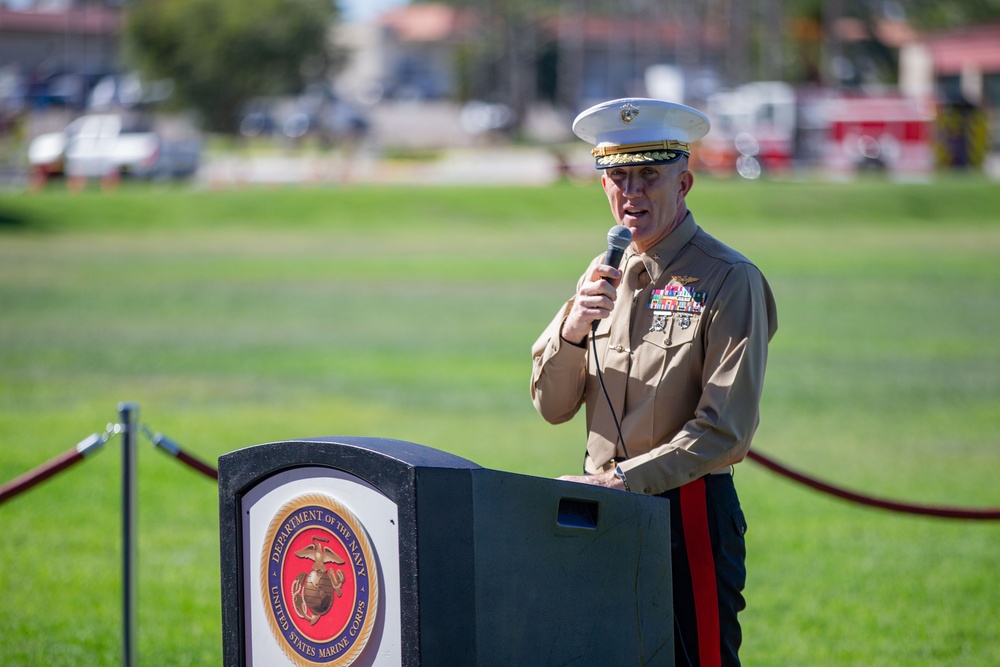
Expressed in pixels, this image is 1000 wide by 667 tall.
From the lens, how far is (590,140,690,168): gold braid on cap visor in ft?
10.5

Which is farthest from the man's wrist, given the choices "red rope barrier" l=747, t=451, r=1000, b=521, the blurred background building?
the blurred background building

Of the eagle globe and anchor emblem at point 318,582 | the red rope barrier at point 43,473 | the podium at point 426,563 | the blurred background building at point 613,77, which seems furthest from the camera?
the blurred background building at point 613,77

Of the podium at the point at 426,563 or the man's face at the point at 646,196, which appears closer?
the podium at the point at 426,563

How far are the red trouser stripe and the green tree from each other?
52195mm

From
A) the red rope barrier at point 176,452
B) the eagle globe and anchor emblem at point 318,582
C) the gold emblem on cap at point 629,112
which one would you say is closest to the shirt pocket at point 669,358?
the gold emblem on cap at point 629,112

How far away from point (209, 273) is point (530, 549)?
797 inches

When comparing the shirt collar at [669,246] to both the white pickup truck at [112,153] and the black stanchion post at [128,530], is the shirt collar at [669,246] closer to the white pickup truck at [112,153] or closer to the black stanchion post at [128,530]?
the black stanchion post at [128,530]

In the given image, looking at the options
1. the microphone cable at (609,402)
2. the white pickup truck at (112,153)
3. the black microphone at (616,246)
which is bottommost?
the microphone cable at (609,402)

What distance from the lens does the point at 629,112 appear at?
3.23 m

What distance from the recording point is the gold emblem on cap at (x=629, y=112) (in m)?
3.22

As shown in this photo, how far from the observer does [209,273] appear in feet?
72.5

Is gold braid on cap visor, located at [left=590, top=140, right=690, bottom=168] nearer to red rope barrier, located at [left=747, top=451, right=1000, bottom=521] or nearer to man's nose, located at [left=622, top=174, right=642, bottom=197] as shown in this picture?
man's nose, located at [left=622, top=174, right=642, bottom=197]

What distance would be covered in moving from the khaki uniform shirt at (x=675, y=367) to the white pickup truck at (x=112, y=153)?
36.0m

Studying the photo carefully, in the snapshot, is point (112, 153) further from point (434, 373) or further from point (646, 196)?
point (646, 196)
